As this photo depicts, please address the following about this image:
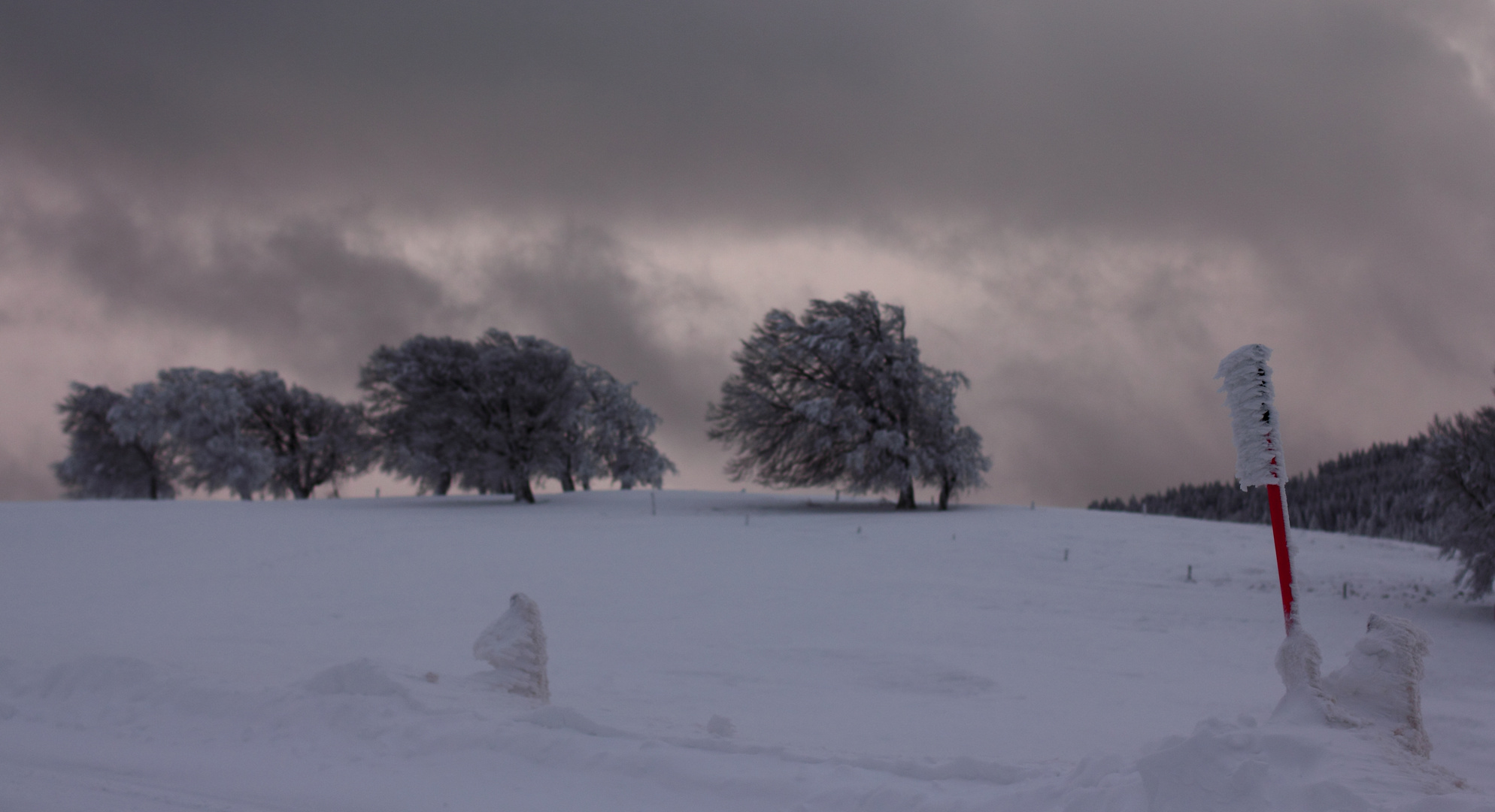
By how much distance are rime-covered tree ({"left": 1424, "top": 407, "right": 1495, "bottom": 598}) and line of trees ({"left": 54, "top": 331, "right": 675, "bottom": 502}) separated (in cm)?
2911

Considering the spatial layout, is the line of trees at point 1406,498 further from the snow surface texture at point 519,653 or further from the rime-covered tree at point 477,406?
the rime-covered tree at point 477,406

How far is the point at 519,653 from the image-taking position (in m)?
A: 7.76

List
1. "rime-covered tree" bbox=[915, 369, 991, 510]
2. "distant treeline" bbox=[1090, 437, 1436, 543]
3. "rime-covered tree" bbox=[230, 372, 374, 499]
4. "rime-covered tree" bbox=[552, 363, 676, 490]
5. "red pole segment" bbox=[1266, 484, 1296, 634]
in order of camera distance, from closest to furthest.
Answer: "red pole segment" bbox=[1266, 484, 1296, 634], "rime-covered tree" bbox=[915, 369, 991, 510], "rime-covered tree" bbox=[552, 363, 676, 490], "rime-covered tree" bbox=[230, 372, 374, 499], "distant treeline" bbox=[1090, 437, 1436, 543]

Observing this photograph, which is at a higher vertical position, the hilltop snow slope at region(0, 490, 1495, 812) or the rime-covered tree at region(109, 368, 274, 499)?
the rime-covered tree at region(109, 368, 274, 499)

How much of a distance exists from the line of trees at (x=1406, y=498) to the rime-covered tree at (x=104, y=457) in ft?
173

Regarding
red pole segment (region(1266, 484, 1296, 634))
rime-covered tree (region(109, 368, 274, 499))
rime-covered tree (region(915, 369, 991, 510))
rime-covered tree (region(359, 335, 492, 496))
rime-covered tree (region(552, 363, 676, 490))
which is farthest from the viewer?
rime-covered tree (region(552, 363, 676, 490))

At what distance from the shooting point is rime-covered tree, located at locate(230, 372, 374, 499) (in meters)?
45.2

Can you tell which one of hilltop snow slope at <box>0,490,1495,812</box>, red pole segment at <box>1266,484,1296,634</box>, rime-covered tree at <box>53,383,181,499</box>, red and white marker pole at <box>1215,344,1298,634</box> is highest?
rime-covered tree at <box>53,383,181,499</box>

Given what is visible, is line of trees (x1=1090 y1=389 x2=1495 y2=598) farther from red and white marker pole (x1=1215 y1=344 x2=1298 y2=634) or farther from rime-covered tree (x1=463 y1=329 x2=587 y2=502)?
rime-covered tree (x1=463 y1=329 x2=587 y2=502)

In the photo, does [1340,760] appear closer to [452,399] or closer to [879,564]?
[879,564]

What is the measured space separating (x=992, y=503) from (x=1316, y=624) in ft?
71.4

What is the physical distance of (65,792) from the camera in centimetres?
504

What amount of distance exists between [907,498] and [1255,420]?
93.3 feet

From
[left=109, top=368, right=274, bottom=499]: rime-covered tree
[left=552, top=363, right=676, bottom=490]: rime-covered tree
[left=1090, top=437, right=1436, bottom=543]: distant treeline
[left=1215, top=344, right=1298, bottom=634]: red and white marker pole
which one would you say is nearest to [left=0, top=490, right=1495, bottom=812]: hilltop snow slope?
[left=1215, top=344, right=1298, bottom=634]: red and white marker pole
